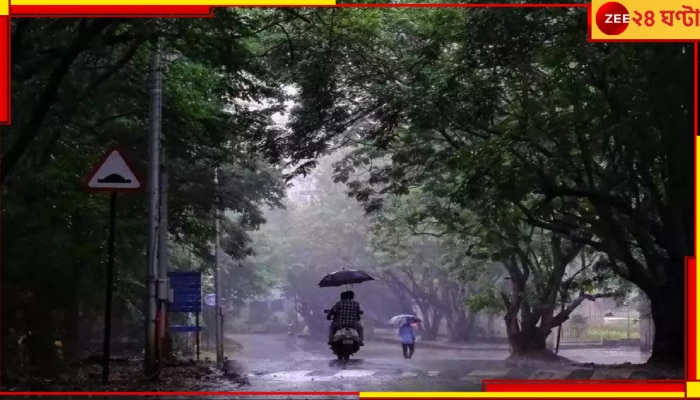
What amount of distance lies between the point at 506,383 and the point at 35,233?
3721 millimetres

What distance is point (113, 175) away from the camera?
5.45m

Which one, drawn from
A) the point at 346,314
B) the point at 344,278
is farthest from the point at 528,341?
the point at 346,314

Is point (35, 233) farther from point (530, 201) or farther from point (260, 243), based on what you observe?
point (260, 243)

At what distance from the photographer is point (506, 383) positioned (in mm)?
5395

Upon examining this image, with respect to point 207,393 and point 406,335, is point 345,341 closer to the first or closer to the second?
point 406,335

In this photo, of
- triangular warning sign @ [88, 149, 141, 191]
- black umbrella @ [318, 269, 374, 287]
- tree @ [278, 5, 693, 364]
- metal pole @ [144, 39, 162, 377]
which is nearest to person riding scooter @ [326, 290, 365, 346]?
black umbrella @ [318, 269, 374, 287]

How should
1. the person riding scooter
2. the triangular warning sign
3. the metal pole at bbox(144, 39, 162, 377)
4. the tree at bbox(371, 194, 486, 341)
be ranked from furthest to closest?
1. the tree at bbox(371, 194, 486, 341)
2. the person riding scooter
3. the metal pole at bbox(144, 39, 162, 377)
4. the triangular warning sign

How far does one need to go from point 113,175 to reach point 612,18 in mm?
3220

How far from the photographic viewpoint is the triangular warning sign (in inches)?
214

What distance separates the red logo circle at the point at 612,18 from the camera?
489 centimetres

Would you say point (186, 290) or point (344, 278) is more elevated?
point (344, 278)

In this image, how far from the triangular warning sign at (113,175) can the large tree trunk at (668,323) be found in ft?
17.4

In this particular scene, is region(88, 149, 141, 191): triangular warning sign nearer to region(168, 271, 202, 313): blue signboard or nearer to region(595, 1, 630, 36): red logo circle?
region(168, 271, 202, 313): blue signboard

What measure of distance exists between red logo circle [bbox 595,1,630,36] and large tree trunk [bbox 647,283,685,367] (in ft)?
12.7
